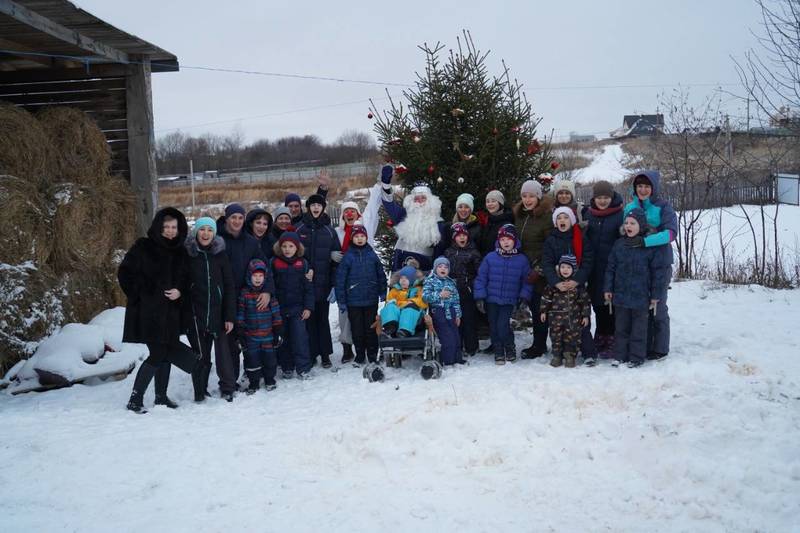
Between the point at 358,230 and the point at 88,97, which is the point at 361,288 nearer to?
the point at 358,230

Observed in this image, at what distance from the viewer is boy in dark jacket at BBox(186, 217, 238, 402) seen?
19.2ft

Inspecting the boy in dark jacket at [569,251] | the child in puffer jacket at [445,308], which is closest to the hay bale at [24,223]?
the child in puffer jacket at [445,308]

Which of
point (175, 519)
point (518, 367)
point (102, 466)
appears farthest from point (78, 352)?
point (518, 367)

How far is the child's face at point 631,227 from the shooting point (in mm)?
5953

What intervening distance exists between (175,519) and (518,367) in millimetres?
3672

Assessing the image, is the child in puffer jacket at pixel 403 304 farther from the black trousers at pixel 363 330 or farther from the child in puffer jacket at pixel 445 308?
the black trousers at pixel 363 330

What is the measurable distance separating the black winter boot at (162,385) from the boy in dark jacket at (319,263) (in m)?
1.65

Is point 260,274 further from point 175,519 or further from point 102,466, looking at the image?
point 175,519

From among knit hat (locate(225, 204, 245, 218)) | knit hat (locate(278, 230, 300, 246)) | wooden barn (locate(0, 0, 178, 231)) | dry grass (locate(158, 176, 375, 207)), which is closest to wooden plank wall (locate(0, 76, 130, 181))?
wooden barn (locate(0, 0, 178, 231))

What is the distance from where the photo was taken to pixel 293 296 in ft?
21.3

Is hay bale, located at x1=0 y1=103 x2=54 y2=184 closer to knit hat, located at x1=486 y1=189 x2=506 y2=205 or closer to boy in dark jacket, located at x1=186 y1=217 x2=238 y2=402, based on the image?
boy in dark jacket, located at x1=186 y1=217 x2=238 y2=402

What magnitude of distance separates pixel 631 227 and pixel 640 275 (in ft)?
1.58

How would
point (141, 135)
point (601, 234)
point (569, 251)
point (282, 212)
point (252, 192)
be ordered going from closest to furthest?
1. point (569, 251)
2. point (601, 234)
3. point (282, 212)
4. point (141, 135)
5. point (252, 192)

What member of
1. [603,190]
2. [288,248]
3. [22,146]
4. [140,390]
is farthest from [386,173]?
[22,146]
